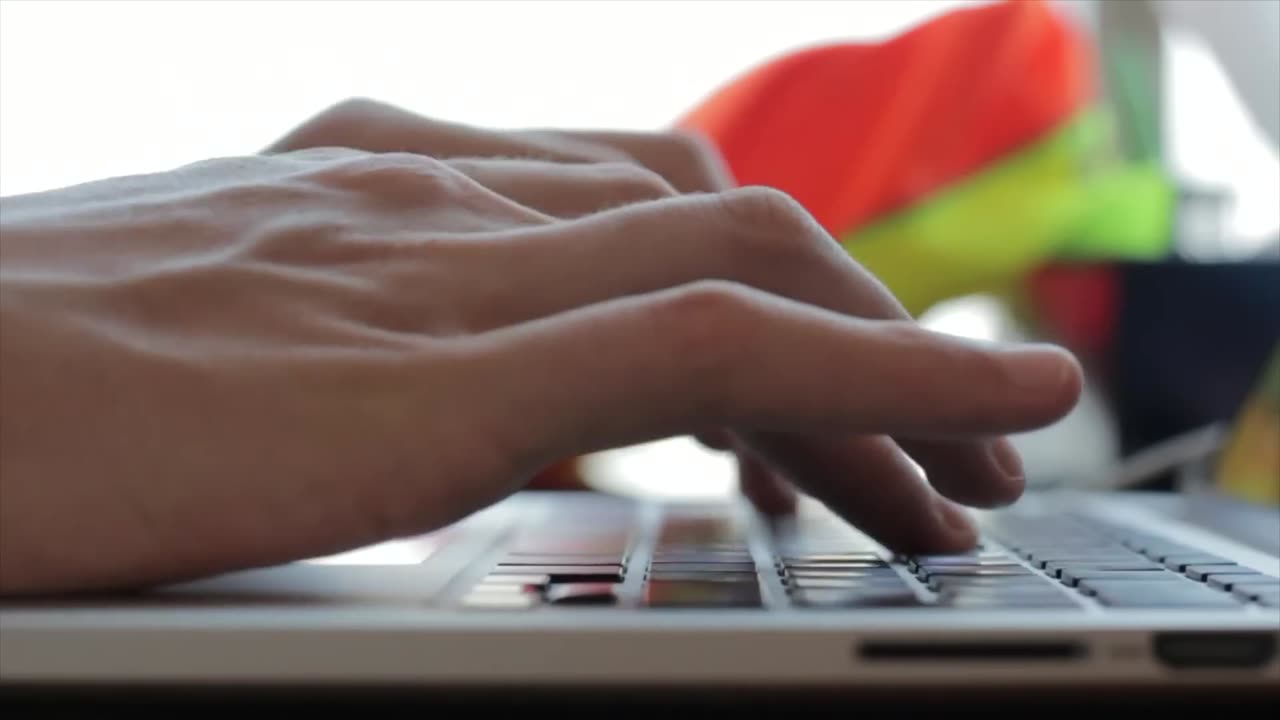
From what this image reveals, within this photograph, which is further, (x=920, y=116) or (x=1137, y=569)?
(x=920, y=116)

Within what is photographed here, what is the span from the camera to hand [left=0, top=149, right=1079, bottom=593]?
0.38 meters

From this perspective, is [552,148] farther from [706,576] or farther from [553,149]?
[706,576]

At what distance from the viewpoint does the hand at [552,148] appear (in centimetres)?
59

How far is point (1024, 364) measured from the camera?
1.34ft

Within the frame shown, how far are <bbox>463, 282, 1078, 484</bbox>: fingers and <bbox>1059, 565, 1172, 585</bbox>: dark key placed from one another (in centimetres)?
6

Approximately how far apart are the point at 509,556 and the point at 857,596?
174mm

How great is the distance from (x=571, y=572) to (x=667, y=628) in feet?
0.39

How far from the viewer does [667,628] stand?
1.03 ft

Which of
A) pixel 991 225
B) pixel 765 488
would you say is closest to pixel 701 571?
pixel 765 488

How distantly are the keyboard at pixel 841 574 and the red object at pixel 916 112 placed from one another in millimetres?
462

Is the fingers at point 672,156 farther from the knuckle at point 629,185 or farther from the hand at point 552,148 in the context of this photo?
the knuckle at point 629,185

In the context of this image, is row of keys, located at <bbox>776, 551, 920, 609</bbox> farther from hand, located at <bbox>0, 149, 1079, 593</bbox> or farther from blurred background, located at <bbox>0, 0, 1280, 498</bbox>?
blurred background, located at <bbox>0, 0, 1280, 498</bbox>

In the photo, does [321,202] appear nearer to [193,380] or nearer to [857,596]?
[193,380]

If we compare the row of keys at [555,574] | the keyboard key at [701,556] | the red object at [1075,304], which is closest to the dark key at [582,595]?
the row of keys at [555,574]
